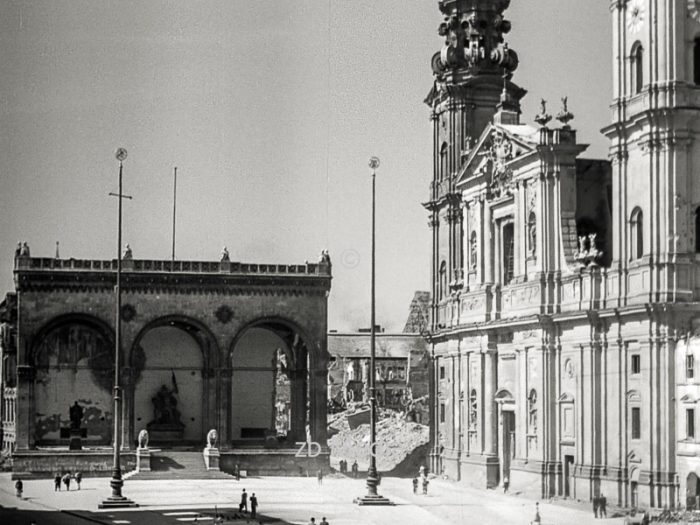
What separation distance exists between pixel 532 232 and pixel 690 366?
45.5 ft

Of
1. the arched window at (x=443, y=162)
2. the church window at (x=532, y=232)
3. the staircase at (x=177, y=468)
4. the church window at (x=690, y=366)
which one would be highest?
the arched window at (x=443, y=162)

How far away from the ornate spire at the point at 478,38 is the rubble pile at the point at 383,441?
24.2m

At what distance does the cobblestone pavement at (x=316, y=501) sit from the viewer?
5053 cm

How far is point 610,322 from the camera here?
53.1 meters

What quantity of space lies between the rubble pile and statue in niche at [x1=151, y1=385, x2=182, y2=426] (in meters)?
11.9

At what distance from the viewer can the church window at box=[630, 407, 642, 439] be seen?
168 ft

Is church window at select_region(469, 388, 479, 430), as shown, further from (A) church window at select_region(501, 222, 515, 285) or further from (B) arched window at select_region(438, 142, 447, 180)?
(B) arched window at select_region(438, 142, 447, 180)

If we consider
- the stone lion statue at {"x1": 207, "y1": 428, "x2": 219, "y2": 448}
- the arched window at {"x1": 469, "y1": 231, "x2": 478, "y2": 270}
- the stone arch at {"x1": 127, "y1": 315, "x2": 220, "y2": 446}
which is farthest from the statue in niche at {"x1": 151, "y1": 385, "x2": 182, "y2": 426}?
the arched window at {"x1": 469, "y1": 231, "x2": 478, "y2": 270}

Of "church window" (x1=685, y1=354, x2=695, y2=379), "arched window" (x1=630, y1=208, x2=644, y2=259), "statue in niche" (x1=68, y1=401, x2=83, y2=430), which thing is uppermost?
"arched window" (x1=630, y1=208, x2=644, y2=259)

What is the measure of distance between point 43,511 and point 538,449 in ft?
68.8

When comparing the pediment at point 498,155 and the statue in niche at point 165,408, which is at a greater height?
the pediment at point 498,155

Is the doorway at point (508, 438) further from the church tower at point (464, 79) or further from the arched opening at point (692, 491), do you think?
the arched opening at point (692, 491)

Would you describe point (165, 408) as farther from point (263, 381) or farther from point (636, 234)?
point (636, 234)

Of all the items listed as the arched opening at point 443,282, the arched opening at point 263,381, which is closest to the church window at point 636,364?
the arched opening at point 443,282
